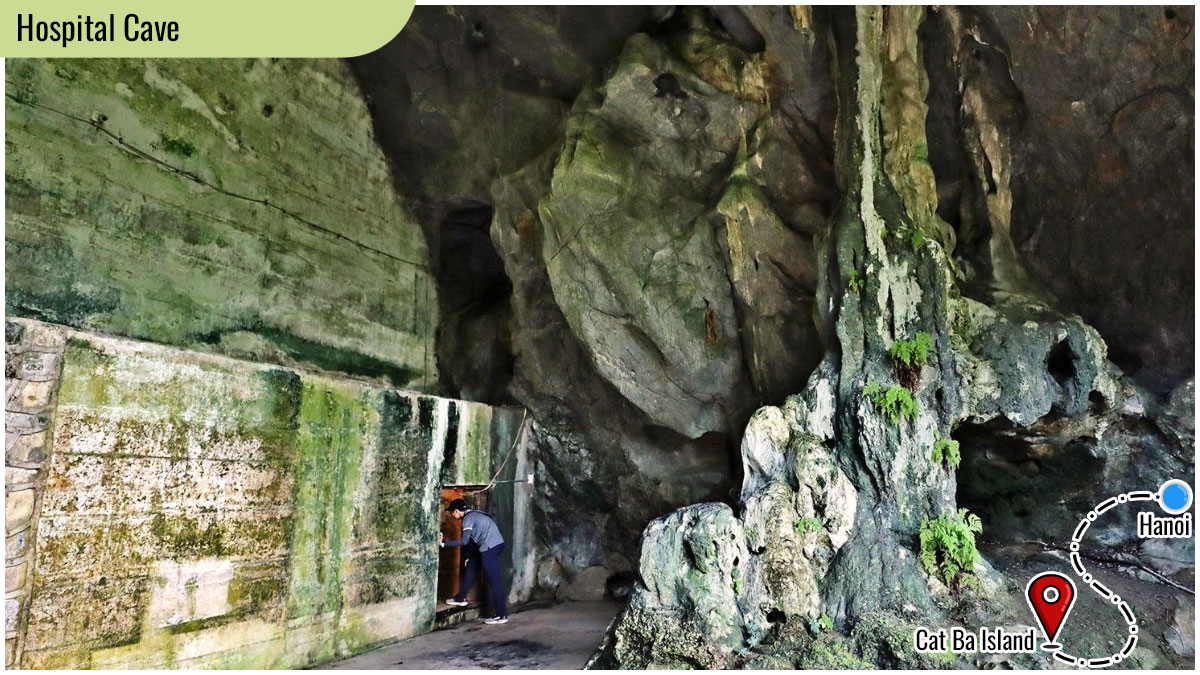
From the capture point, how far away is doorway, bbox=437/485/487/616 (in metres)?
9.38

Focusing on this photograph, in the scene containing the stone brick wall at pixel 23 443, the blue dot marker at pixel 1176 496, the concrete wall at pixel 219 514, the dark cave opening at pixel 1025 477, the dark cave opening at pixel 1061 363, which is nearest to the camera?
the stone brick wall at pixel 23 443

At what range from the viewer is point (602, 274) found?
9.06 meters

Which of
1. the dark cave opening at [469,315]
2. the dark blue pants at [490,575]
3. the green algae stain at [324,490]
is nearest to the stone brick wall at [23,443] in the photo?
the green algae stain at [324,490]

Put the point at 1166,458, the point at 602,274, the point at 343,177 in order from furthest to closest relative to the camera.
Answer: the point at 343,177 → the point at 602,274 → the point at 1166,458

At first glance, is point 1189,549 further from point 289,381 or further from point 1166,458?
point 289,381

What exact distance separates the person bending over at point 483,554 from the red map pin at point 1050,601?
18.0ft

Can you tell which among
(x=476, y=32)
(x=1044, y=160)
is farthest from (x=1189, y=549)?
(x=476, y=32)

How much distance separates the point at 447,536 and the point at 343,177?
16.5 ft

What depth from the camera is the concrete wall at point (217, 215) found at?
689 cm

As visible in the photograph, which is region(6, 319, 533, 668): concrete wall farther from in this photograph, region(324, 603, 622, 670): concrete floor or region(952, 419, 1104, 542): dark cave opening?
region(952, 419, 1104, 542): dark cave opening

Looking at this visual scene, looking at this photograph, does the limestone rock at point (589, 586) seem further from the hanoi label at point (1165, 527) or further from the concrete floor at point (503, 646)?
→ the hanoi label at point (1165, 527)

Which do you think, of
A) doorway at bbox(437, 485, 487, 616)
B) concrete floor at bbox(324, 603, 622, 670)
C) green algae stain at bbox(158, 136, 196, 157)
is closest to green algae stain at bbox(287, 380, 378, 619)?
concrete floor at bbox(324, 603, 622, 670)

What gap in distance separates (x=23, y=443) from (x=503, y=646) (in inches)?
181

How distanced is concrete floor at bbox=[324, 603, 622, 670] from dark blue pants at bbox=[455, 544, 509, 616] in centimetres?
27
